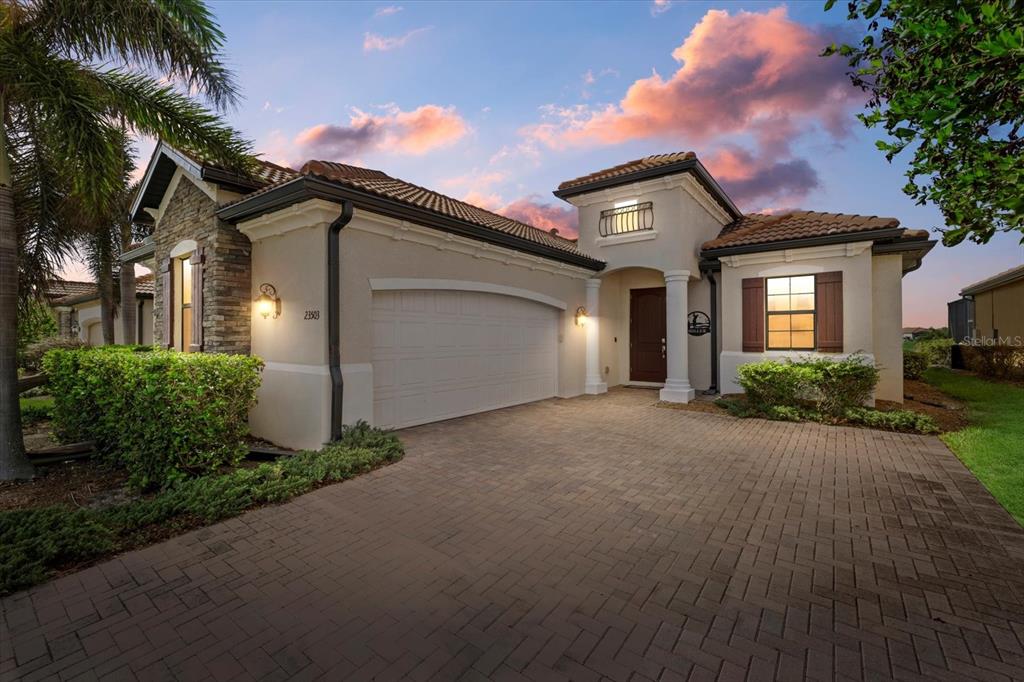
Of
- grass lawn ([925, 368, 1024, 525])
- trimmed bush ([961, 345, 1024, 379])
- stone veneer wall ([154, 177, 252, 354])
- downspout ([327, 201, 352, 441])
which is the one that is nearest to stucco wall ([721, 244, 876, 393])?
grass lawn ([925, 368, 1024, 525])

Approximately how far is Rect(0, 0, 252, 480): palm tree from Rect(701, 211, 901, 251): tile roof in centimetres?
1071

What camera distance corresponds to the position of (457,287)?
8203 millimetres

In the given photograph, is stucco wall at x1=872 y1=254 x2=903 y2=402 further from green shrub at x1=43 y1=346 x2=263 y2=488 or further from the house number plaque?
green shrub at x1=43 y1=346 x2=263 y2=488

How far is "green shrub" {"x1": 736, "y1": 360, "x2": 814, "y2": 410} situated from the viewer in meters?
8.54

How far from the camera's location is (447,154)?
12.5m

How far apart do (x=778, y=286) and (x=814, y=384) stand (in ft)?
9.35

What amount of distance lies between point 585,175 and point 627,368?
19.7 feet

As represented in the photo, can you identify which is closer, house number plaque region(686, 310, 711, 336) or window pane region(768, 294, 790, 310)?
window pane region(768, 294, 790, 310)

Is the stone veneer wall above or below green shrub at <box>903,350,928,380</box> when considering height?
above

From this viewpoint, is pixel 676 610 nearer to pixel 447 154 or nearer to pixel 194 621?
pixel 194 621

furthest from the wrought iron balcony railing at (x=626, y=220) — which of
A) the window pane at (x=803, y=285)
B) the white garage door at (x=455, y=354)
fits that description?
the window pane at (x=803, y=285)

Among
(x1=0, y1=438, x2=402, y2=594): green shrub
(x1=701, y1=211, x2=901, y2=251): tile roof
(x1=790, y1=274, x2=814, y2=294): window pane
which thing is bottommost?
(x1=0, y1=438, x2=402, y2=594): green shrub

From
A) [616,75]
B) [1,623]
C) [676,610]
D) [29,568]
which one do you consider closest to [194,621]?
[1,623]

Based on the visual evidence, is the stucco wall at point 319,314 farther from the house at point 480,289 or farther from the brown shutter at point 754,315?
the brown shutter at point 754,315
